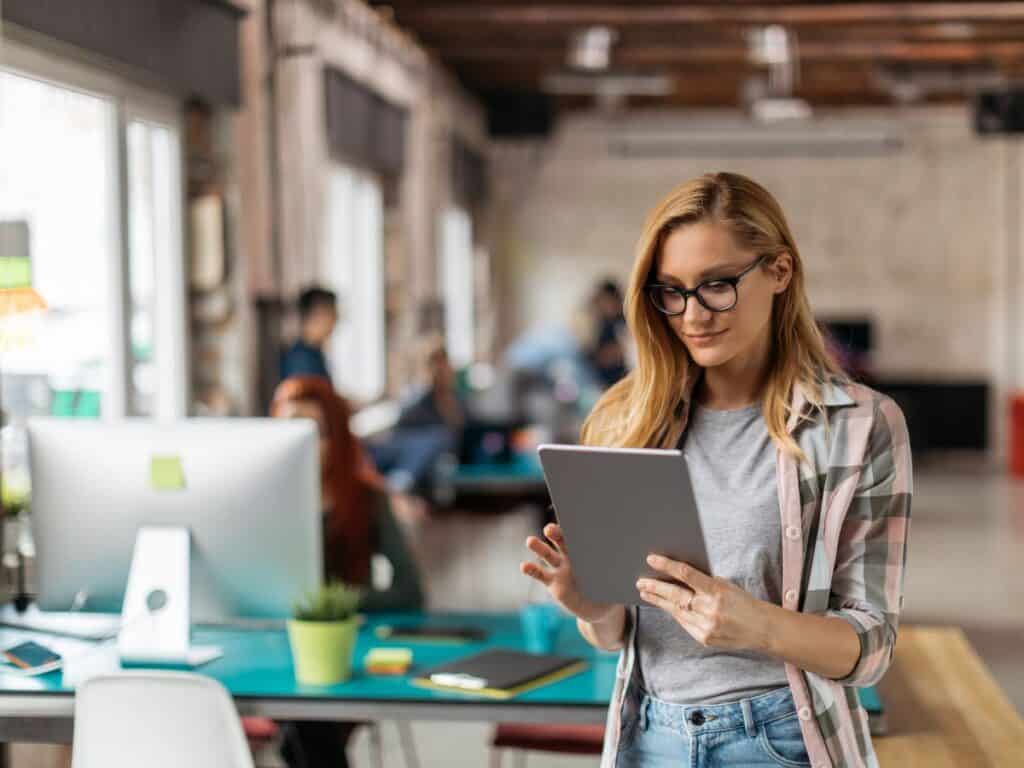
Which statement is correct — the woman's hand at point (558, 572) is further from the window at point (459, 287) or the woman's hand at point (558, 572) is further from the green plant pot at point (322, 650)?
the window at point (459, 287)

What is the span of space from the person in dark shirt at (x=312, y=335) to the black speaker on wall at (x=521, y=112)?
22.5ft

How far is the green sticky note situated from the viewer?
9.26 ft

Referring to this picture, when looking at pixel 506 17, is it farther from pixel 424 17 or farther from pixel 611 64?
pixel 611 64

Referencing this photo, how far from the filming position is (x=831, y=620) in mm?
1778

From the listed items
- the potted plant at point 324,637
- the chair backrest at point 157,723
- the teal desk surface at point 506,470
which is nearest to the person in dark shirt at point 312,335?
the teal desk surface at point 506,470

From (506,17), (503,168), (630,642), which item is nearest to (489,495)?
(506,17)

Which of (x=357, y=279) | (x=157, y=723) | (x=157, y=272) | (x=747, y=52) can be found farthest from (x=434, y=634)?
(x=747, y=52)

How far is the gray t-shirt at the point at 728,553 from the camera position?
1.87m

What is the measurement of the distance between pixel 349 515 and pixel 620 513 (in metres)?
1.89

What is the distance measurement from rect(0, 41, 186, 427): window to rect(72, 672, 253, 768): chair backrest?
2.08m

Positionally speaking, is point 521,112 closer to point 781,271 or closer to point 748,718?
point 781,271

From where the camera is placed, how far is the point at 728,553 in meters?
1.89

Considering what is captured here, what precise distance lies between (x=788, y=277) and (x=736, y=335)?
0.12m

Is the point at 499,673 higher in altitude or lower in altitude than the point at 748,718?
lower
